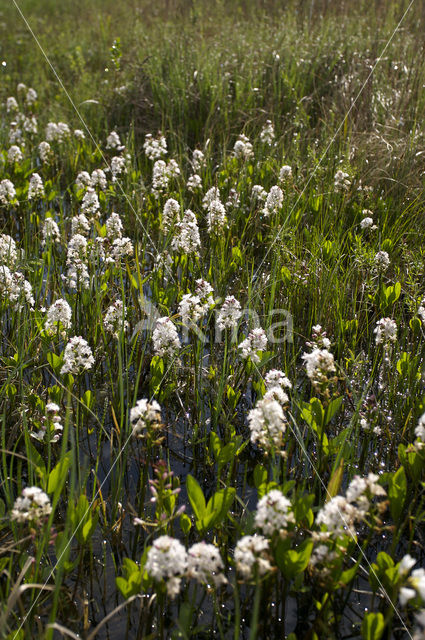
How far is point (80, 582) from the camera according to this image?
238cm

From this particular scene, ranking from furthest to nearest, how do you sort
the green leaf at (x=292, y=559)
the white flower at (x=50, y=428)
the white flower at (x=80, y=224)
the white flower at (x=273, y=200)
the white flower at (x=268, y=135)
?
the white flower at (x=268, y=135) → the white flower at (x=273, y=200) → the white flower at (x=80, y=224) → the white flower at (x=50, y=428) → the green leaf at (x=292, y=559)

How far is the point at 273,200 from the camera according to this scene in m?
4.46

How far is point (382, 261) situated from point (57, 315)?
2046mm

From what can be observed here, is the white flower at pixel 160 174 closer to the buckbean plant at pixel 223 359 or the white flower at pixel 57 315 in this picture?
the buckbean plant at pixel 223 359

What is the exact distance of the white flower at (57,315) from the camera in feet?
10.6

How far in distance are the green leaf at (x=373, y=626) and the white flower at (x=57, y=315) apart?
209cm

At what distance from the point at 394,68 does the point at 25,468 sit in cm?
598

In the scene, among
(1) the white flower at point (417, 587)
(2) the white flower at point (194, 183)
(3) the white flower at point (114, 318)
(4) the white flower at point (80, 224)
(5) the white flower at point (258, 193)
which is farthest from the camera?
(2) the white flower at point (194, 183)

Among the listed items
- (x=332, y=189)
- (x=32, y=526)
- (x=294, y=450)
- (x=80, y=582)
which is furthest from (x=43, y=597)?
(x=332, y=189)

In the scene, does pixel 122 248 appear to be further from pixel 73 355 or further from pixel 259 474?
pixel 259 474

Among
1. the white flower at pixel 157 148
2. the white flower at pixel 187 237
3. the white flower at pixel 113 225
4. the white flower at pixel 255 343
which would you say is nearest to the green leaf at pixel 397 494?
the white flower at pixel 255 343

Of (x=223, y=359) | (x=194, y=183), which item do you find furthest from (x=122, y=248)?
(x=194, y=183)

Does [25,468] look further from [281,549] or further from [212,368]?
[281,549]

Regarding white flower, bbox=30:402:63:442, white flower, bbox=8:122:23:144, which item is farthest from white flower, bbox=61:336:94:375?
white flower, bbox=8:122:23:144
